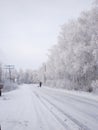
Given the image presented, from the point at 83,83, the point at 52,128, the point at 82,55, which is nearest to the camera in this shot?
the point at 52,128

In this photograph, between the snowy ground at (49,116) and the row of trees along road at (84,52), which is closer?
the snowy ground at (49,116)

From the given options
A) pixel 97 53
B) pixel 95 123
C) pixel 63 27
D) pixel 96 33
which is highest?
pixel 63 27

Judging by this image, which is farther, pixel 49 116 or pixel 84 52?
pixel 84 52

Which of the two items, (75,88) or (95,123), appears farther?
(75,88)

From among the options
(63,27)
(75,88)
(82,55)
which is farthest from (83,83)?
(63,27)

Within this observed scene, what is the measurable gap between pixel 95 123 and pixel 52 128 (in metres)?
1.94

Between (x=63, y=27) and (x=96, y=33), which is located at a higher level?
(x=63, y=27)

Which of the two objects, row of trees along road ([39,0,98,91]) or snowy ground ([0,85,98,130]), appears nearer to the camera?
snowy ground ([0,85,98,130])

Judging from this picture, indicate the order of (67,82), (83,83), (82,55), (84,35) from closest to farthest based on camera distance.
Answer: (82,55)
(84,35)
(83,83)
(67,82)

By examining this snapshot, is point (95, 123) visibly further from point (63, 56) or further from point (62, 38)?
point (62, 38)

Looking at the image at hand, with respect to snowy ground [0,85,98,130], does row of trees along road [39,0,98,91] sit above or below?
above

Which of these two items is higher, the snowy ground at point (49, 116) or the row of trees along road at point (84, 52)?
the row of trees along road at point (84, 52)

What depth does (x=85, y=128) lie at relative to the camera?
7.62 m

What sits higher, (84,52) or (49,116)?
(84,52)
